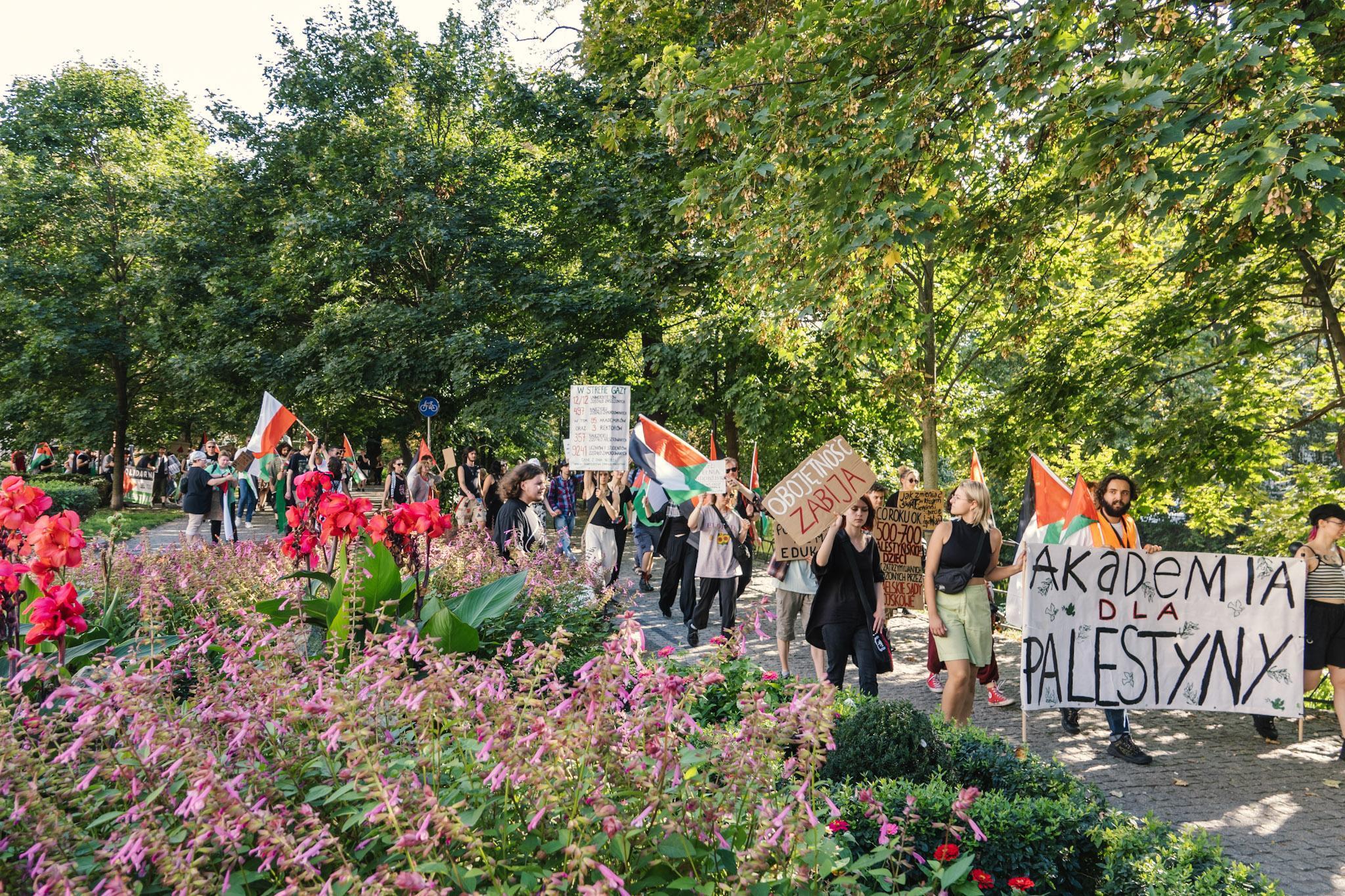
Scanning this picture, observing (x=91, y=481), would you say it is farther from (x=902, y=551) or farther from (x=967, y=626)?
(x=967, y=626)

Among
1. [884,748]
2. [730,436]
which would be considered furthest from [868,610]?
[730,436]

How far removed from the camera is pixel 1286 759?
695 cm

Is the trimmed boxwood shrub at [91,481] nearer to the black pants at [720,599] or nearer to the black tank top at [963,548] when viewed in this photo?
the black pants at [720,599]

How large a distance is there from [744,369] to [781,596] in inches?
482

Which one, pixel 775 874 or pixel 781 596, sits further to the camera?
pixel 781 596

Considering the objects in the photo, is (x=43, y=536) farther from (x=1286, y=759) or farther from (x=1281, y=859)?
(x=1286, y=759)

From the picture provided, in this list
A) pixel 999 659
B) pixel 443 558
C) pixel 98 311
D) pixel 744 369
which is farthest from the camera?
pixel 98 311

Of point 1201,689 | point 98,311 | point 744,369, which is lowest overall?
point 1201,689

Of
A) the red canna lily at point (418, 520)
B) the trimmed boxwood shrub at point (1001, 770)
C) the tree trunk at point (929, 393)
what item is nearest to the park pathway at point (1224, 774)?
the trimmed boxwood shrub at point (1001, 770)

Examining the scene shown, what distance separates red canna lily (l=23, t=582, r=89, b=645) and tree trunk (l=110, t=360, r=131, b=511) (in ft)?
95.5

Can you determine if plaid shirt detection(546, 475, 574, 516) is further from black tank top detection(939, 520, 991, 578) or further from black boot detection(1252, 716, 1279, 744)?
black boot detection(1252, 716, 1279, 744)

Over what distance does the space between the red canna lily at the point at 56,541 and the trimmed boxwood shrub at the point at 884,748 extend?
3.44 meters

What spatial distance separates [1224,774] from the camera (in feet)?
21.7

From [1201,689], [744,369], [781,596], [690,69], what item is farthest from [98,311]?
[1201,689]
